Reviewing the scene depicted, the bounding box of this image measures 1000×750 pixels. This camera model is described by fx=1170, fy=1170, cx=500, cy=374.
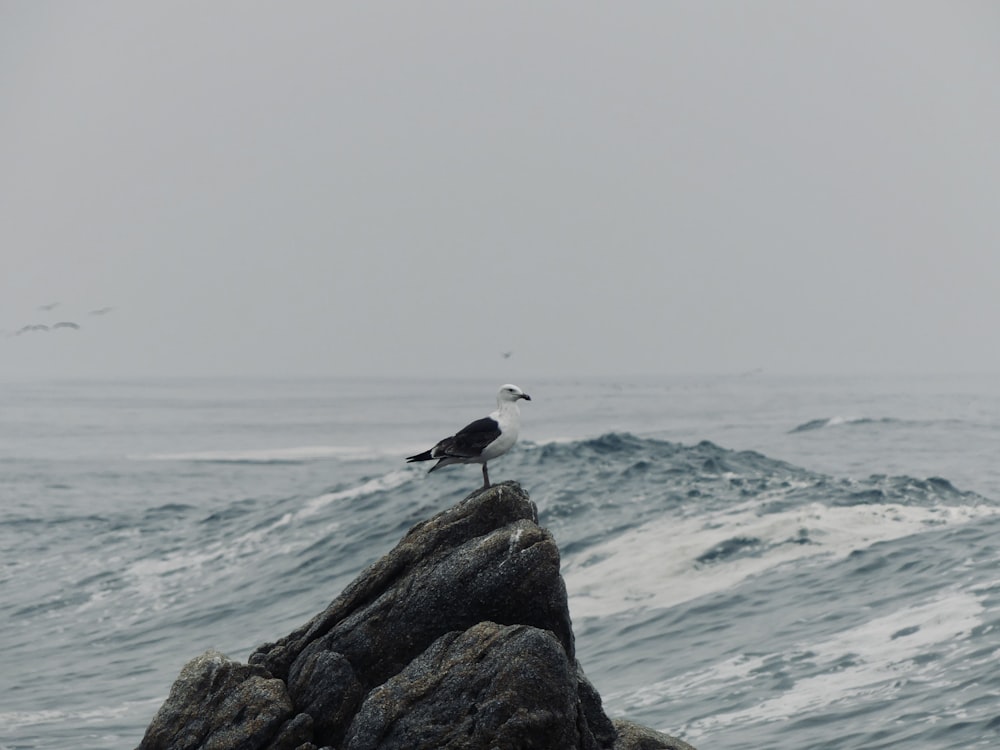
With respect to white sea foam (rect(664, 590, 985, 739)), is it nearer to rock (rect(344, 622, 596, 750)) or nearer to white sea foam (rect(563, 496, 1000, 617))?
white sea foam (rect(563, 496, 1000, 617))

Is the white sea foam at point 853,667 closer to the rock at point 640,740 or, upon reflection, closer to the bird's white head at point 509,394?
the rock at point 640,740

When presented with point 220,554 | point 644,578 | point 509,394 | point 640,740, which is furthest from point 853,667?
point 220,554

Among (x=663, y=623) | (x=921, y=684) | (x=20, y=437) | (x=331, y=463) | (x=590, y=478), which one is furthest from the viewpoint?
(x=20, y=437)

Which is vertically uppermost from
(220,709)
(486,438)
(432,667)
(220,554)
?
(486,438)

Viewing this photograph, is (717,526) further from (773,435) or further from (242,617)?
(773,435)

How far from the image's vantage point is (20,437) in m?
106

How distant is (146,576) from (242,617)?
6.79 m

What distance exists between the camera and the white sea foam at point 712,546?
29.5m

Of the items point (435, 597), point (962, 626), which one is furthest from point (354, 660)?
point (962, 626)

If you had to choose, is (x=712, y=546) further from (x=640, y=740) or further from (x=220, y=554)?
(x=640, y=740)

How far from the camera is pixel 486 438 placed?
14242 mm

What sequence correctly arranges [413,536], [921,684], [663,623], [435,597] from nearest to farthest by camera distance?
[435,597]
[413,536]
[921,684]
[663,623]

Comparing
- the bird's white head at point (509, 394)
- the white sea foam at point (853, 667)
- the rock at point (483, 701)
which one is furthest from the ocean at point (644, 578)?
the rock at point (483, 701)

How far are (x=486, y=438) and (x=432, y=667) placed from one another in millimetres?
3283
